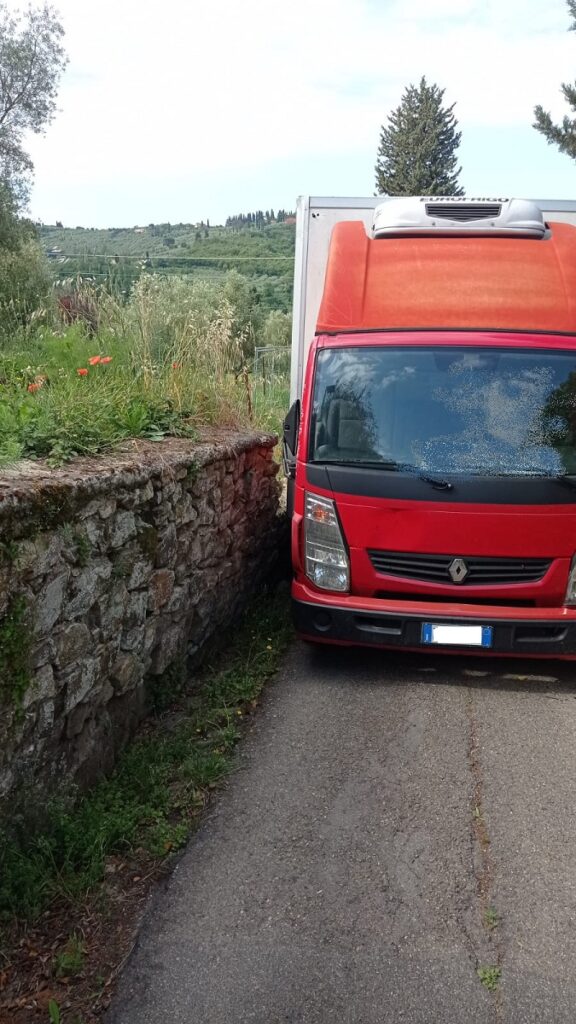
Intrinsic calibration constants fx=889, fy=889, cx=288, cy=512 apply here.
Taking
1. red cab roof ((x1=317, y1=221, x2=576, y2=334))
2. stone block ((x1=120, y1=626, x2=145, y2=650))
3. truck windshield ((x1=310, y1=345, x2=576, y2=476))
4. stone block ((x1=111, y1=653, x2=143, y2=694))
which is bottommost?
stone block ((x1=111, y1=653, x2=143, y2=694))

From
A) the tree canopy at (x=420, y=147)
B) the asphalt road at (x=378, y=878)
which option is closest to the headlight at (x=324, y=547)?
the asphalt road at (x=378, y=878)

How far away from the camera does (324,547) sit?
552 centimetres

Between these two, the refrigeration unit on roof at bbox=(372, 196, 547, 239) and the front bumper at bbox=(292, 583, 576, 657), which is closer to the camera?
the front bumper at bbox=(292, 583, 576, 657)

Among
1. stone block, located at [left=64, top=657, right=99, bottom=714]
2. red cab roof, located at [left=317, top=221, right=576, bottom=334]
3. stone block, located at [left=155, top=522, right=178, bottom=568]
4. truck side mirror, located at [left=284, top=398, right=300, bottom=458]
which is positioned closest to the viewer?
stone block, located at [left=64, top=657, right=99, bottom=714]

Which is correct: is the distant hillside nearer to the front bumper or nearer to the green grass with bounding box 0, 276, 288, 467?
the green grass with bounding box 0, 276, 288, 467

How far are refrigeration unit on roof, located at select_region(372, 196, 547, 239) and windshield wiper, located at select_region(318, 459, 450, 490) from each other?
2.20 meters

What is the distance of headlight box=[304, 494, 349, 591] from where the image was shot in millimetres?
5453

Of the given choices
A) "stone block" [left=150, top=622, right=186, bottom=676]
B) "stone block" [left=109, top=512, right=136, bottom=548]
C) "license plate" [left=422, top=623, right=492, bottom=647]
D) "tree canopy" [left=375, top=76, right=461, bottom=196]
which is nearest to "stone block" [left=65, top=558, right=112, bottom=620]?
"stone block" [left=109, top=512, right=136, bottom=548]

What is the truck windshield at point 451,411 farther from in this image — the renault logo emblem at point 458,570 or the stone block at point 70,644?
the stone block at point 70,644

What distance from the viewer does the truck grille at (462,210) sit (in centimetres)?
675

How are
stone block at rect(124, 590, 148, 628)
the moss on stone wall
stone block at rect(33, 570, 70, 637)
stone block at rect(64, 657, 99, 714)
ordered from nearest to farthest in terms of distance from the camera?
the moss on stone wall → stone block at rect(33, 570, 70, 637) → stone block at rect(64, 657, 99, 714) → stone block at rect(124, 590, 148, 628)

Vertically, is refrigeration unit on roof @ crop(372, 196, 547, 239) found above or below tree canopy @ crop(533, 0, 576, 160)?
below

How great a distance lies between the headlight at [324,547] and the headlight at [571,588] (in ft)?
4.32

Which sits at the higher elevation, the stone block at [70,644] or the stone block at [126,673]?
the stone block at [70,644]
